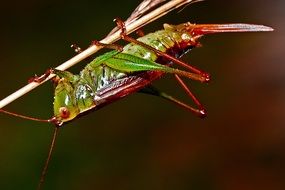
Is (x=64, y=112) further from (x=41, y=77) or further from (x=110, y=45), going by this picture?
(x=110, y=45)

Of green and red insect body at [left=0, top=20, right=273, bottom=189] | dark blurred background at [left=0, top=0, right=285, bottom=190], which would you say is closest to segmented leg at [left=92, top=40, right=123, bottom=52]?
green and red insect body at [left=0, top=20, right=273, bottom=189]

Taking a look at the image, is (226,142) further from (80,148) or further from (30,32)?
(30,32)

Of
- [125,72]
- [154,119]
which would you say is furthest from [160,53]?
[154,119]

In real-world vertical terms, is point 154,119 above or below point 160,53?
above

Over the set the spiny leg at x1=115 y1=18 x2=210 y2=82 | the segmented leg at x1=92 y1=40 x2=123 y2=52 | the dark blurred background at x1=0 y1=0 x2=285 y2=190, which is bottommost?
the spiny leg at x1=115 y1=18 x2=210 y2=82

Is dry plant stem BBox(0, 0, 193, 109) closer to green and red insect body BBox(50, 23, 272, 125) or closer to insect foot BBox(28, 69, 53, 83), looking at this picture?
insect foot BBox(28, 69, 53, 83)
